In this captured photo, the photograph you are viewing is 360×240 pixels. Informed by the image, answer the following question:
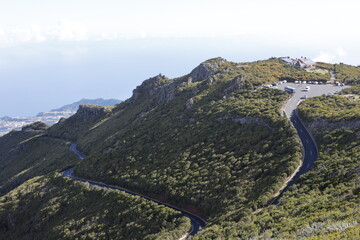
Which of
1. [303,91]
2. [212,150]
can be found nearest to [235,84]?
[303,91]

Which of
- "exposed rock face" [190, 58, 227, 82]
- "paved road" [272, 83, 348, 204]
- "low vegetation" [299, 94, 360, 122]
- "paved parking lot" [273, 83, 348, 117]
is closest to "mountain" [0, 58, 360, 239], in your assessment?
"low vegetation" [299, 94, 360, 122]

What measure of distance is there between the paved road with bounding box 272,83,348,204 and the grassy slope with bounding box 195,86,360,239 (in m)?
1.55

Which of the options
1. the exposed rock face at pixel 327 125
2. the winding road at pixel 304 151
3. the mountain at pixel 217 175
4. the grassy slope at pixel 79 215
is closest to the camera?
the mountain at pixel 217 175

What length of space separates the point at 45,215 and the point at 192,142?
33.4 m

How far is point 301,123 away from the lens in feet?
177

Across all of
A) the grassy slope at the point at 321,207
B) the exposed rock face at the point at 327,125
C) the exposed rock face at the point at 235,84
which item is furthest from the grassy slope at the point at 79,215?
the exposed rock face at the point at 235,84

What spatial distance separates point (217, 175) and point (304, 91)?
38.1 meters

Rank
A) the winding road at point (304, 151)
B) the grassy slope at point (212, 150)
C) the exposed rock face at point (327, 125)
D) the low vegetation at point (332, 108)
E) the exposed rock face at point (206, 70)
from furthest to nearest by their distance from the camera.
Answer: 1. the exposed rock face at point (206, 70)
2. the low vegetation at point (332, 108)
3. the exposed rock face at point (327, 125)
4. the grassy slope at point (212, 150)
5. the winding road at point (304, 151)

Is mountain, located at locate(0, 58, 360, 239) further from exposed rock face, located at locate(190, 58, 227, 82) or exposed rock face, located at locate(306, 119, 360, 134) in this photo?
exposed rock face, located at locate(190, 58, 227, 82)

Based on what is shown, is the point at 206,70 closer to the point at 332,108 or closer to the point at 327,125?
the point at 332,108

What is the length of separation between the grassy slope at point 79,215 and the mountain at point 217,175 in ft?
0.70

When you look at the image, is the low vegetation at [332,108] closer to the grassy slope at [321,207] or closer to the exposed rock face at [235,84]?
the grassy slope at [321,207]

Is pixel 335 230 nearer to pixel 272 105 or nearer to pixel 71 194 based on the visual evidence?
pixel 272 105

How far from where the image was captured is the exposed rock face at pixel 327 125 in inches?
1767
